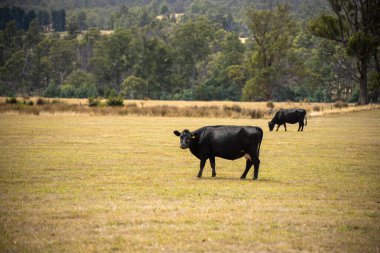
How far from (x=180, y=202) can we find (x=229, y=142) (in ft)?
13.7

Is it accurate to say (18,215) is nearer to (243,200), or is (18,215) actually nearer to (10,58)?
(243,200)

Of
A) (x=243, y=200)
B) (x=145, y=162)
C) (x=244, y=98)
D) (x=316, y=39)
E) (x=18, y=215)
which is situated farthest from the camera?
(x=316, y=39)

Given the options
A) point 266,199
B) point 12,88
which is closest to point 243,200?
point 266,199

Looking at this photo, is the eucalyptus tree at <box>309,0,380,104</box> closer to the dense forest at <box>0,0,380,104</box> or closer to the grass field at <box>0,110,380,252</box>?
the dense forest at <box>0,0,380,104</box>

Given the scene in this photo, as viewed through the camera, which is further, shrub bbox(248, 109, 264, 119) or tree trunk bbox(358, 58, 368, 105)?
tree trunk bbox(358, 58, 368, 105)

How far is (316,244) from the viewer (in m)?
9.72

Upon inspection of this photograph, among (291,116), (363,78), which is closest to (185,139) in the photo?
(291,116)

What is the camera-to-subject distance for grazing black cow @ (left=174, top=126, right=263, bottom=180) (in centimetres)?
1677

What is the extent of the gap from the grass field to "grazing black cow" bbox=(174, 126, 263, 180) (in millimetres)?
726

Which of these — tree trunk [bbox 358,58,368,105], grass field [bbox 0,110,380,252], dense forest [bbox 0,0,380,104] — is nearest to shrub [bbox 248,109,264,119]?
dense forest [bbox 0,0,380,104]

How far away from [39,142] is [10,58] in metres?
118

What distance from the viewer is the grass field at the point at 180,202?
32.3 ft

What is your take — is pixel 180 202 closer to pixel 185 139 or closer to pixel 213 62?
pixel 185 139

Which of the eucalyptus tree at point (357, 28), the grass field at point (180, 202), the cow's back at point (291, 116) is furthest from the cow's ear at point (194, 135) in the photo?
the eucalyptus tree at point (357, 28)
